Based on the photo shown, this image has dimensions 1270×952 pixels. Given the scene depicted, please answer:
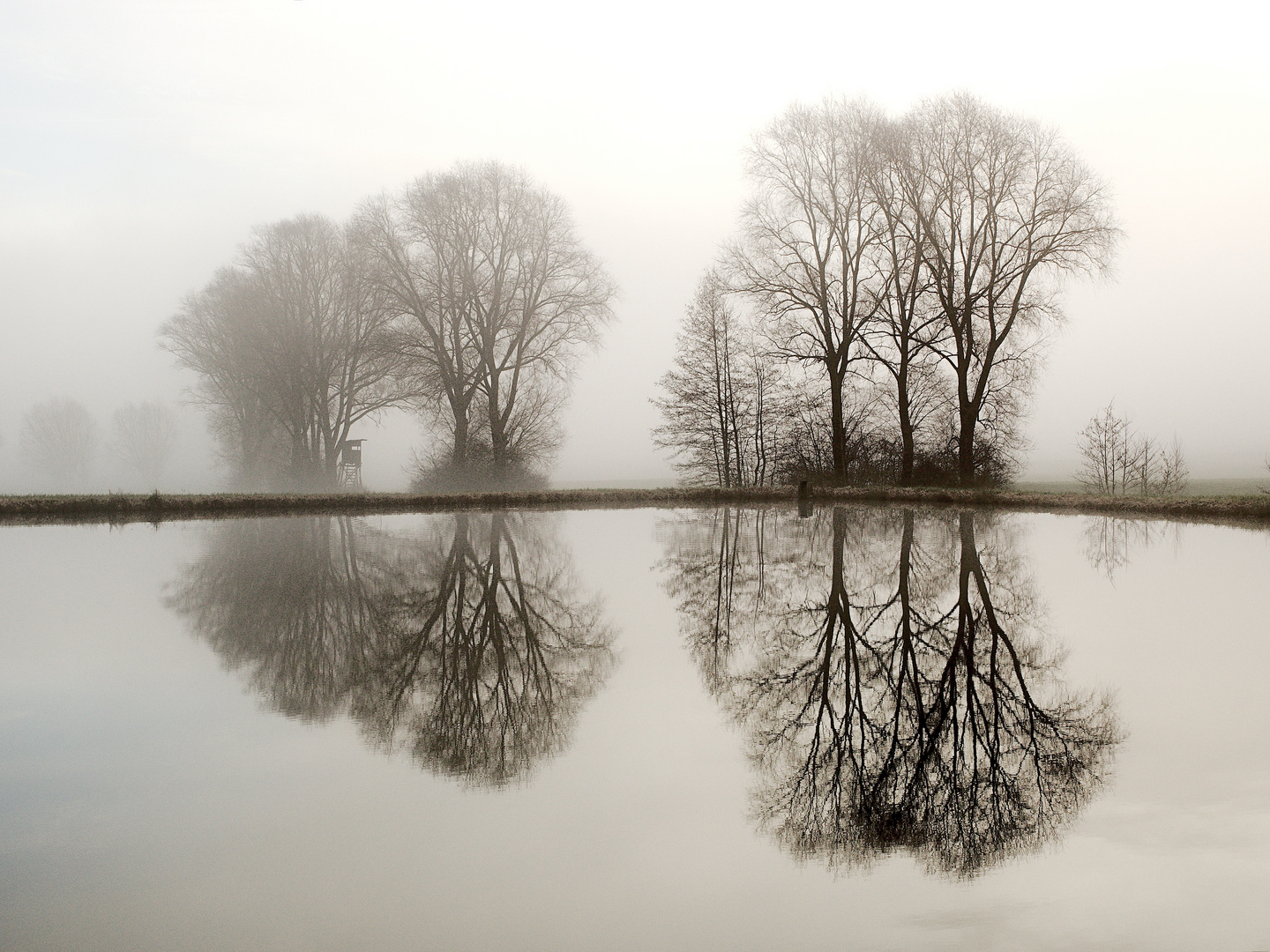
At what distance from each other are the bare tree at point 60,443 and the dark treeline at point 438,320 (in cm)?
2844

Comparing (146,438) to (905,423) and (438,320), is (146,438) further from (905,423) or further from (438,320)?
(905,423)

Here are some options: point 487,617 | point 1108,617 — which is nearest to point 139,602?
point 487,617

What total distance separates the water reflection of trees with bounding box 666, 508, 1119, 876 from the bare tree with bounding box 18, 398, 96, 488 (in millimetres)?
52811

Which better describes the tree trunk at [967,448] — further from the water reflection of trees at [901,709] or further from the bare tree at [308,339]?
the bare tree at [308,339]

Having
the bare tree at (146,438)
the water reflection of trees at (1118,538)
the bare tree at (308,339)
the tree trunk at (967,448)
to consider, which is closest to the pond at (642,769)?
the water reflection of trees at (1118,538)

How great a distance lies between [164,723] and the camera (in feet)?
13.0

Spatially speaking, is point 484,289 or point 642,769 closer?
point 642,769

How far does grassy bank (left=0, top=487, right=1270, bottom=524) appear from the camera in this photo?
610 inches

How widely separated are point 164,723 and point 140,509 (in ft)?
53.5

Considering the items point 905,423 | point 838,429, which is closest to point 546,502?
point 838,429

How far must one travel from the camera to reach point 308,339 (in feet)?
91.0

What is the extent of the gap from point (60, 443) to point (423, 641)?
54.4 m

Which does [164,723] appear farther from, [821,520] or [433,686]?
[821,520]

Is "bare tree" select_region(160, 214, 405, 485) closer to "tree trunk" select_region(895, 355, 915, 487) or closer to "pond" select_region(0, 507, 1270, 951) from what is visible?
"tree trunk" select_region(895, 355, 915, 487)
